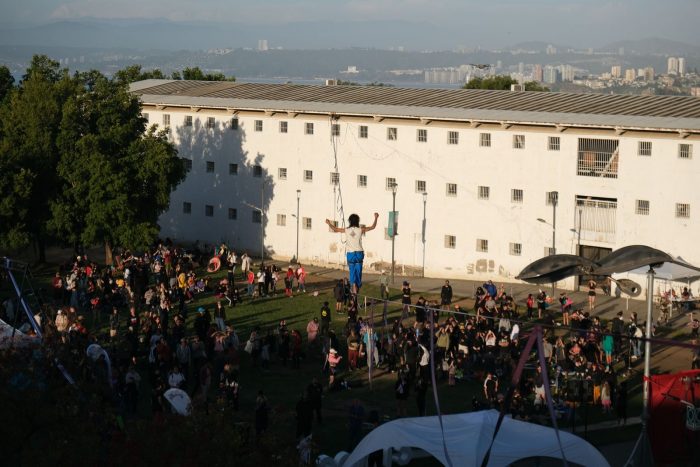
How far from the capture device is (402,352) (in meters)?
29.4

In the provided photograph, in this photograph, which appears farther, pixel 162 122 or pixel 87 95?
pixel 162 122

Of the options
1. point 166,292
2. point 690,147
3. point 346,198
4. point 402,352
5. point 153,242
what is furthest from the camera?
point 346,198

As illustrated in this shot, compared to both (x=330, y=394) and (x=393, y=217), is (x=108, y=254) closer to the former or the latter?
(x=393, y=217)

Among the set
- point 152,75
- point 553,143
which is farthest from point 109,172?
point 152,75

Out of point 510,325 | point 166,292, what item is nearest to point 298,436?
point 510,325

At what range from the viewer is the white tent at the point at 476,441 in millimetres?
18703

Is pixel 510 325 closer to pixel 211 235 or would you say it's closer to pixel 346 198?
pixel 346 198

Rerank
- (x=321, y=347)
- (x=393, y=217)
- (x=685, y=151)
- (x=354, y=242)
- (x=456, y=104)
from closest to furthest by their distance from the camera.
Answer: (x=354, y=242), (x=321, y=347), (x=685, y=151), (x=393, y=217), (x=456, y=104)

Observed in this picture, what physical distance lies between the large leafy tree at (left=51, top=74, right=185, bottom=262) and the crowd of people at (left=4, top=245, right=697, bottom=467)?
5447 millimetres

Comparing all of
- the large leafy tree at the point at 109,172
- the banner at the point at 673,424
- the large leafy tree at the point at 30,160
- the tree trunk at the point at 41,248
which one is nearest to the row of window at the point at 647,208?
the large leafy tree at the point at 109,172

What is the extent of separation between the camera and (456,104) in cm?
5050

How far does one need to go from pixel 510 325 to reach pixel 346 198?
18.9 metres

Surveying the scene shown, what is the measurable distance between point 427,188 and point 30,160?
1637 centimetres

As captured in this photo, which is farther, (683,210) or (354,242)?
(683,210)
